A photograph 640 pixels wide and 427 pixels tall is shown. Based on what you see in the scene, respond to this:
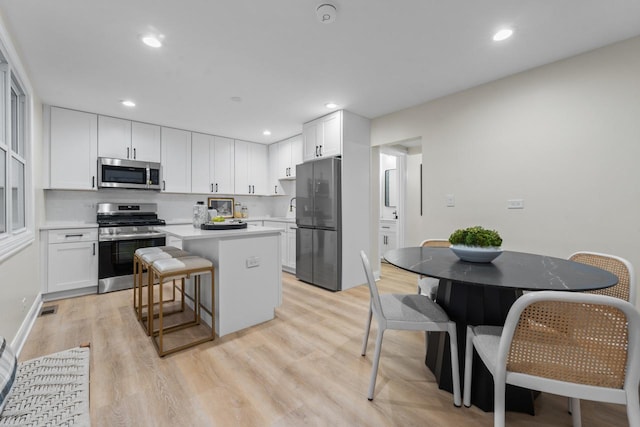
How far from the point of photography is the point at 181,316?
280cm

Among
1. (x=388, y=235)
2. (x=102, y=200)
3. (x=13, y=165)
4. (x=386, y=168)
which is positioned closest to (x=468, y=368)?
(x=13, y=165)

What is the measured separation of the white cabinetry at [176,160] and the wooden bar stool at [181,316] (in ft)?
7.46

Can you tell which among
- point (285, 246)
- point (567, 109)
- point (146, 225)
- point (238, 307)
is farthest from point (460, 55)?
point (146, 225)

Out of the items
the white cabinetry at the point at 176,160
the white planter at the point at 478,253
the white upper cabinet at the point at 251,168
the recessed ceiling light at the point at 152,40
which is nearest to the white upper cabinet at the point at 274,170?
the white upper cabinet at the point at 251,168

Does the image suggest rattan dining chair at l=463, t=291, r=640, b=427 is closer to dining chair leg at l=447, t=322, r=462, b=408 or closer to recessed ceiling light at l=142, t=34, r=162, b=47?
dining chair leg at l=447, t=322, r=462, b=408

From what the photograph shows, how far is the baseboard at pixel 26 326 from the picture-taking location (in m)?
2.07

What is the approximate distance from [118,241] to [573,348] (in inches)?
174

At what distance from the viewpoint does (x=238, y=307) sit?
247cm

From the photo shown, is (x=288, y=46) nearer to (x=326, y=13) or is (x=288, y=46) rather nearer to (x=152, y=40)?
(x=326, y=13)

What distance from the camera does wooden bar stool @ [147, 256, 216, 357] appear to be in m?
2.05

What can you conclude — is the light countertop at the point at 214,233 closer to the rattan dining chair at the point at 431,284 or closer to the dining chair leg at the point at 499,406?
the rattan dining chair at the point at 431,284

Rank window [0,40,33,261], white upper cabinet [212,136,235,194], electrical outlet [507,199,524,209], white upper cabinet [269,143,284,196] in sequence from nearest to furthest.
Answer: window [0,40,33,261] < electrical outlet [507,199,524,209] < white upper cabinet [212,136,235,194] < white upper cabinet [269,143,284,196]

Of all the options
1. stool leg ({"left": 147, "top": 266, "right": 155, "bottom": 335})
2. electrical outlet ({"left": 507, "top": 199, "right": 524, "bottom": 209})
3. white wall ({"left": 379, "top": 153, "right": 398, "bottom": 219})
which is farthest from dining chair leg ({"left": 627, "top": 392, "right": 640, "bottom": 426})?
white wall ({"left": 379, "top": 153, "right": 398, "bottom": 219})

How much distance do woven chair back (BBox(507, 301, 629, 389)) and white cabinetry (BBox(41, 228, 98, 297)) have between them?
14.3ft
